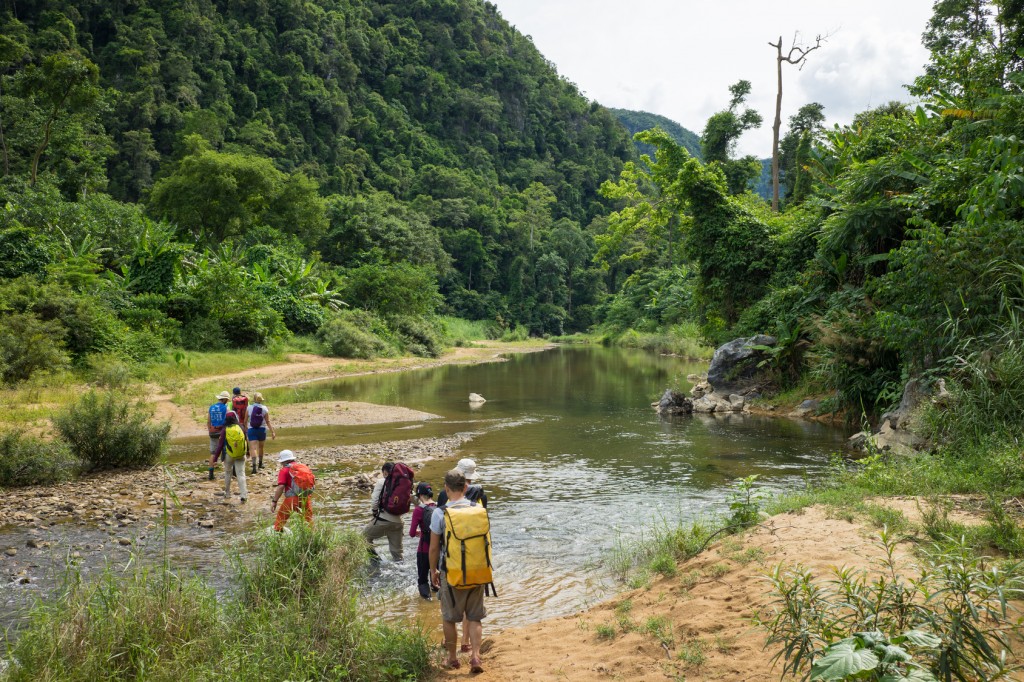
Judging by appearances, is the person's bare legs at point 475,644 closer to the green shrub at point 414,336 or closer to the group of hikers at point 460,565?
the group of hikers at point 460,565

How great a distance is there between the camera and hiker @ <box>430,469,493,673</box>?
17.2 ft

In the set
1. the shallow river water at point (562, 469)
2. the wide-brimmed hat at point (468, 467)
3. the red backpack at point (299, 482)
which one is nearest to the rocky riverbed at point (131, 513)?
the shallow river water at point (562, 469)

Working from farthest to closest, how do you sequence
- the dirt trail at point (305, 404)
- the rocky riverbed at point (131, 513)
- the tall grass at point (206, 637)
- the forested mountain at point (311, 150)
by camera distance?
the forested mountain at point (311, 150) < the dirt trail at point (305, 404) < the rocky riverbed at point (131, 513) < the tall grass at point (206, 637)

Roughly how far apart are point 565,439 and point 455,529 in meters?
11.6

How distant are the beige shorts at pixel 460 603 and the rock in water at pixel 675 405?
1583cm

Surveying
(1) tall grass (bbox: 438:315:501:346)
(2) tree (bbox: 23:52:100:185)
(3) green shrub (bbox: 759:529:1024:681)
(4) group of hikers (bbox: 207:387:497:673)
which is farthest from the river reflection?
(1) tall grass (bbox: 438:315:501:346)

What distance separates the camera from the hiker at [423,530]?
693 centimetres

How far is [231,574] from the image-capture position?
7254 mm

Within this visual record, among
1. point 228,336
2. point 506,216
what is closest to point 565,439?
point 228,336

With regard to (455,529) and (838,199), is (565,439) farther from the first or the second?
(455,529)

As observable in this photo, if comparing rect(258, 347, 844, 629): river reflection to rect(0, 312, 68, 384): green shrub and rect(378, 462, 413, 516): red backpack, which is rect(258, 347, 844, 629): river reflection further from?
rect(0, 312, 68, 384): green shrub

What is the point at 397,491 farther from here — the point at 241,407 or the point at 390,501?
the point at 241,407

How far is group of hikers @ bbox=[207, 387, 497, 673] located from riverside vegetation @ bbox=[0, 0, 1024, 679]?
90.9 inches

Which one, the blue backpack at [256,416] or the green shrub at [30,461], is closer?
the green shrub at [30,461]
